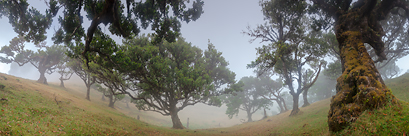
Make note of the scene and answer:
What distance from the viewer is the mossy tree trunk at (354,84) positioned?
7207 millimetres

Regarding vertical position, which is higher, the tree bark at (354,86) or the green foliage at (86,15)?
the green foliage at (86,15)

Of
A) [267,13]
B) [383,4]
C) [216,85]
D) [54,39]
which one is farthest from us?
[216,85]

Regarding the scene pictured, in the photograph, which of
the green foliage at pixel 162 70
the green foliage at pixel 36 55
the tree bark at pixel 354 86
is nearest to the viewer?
the tree bark at pixel 354 86

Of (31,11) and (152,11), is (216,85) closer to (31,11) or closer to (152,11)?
(152,11)

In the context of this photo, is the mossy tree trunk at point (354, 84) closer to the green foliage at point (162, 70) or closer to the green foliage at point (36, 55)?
the green foliage at point (162, 70)

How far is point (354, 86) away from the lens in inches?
338

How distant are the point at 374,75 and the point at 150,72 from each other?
17998 mm

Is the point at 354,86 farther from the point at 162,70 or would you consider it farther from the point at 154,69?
the point at 154,69

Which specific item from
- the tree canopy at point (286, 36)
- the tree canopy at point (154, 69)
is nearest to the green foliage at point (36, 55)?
the tree canopy at point (154, 69)

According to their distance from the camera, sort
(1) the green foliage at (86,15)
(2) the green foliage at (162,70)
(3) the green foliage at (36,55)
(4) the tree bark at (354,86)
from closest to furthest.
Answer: (4) the tree bark at (354,86) → (1) the green foliage at (86,15) → (2) the green foliage at (162,70) → (3) the green foliage at (36,55)

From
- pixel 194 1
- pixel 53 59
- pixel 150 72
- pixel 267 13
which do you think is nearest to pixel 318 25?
pixel 267 13

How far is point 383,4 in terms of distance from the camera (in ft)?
35.6

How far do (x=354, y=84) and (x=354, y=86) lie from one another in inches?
8.9

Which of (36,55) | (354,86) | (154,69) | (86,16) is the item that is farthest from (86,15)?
(36,55)
